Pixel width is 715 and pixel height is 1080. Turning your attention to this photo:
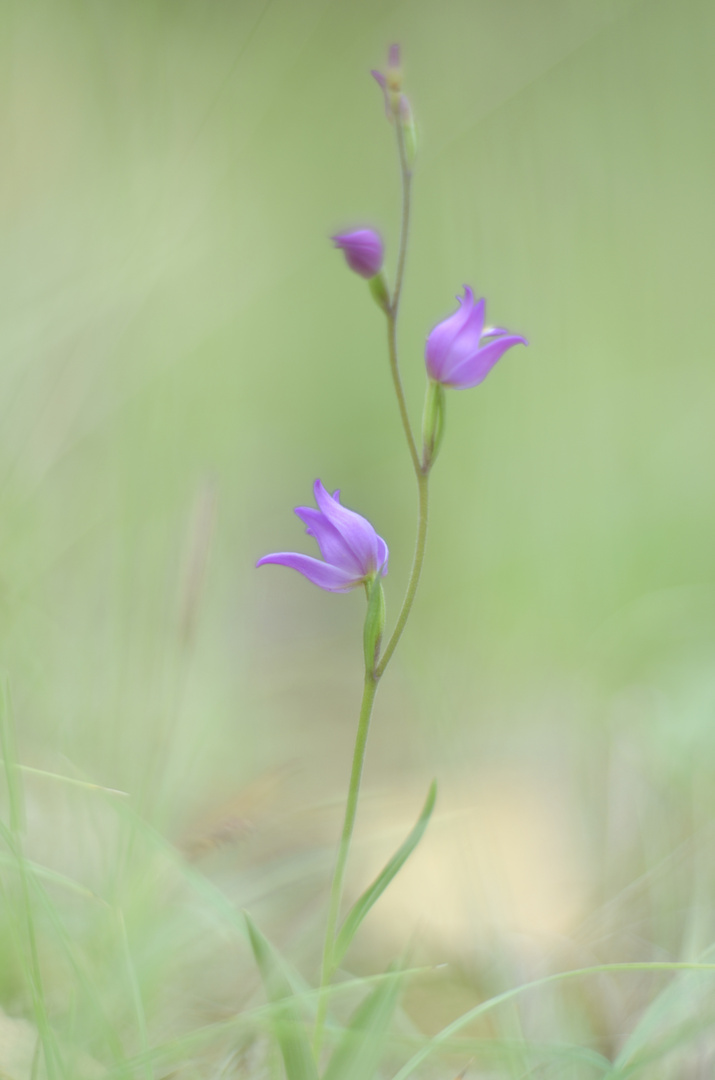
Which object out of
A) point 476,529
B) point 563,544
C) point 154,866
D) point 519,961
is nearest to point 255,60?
point 476,529

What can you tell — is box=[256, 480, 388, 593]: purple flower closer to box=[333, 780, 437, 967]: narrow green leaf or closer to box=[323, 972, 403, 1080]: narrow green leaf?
box=[333, 780, 437, 967]: narrow green leaf

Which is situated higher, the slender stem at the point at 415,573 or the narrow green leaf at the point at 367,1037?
the slender stem at the point at 415,573

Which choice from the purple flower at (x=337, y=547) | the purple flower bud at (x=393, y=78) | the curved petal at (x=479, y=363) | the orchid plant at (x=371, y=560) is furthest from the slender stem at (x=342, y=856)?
the purple flower bud at (x=393, y=78)

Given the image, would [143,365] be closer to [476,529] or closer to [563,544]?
[476,529]

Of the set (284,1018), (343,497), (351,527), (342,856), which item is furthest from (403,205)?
(343,497)

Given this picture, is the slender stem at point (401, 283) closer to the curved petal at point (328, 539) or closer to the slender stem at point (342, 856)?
the curved petal at point (328, 539)

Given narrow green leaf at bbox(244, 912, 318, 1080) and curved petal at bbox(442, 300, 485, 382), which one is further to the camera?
curved petal at bbox(442, 300, 485, 382)

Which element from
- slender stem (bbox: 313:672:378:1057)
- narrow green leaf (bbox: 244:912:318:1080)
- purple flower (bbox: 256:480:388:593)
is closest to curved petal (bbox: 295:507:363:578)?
purple flower (bbox: 256:480:388:593)
